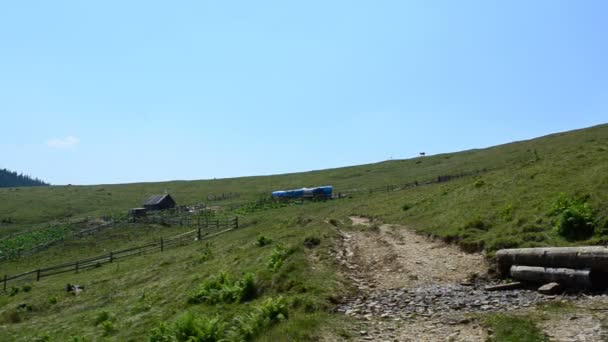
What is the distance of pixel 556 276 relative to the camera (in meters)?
12.8

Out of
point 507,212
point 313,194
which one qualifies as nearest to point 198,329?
point 507,212

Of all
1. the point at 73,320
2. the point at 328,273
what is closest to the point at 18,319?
the point at 73,320

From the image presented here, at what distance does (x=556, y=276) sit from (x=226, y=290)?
395 inches

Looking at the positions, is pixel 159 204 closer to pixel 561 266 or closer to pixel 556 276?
pixel 561 266

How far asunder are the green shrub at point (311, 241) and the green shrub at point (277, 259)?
3.42 feet

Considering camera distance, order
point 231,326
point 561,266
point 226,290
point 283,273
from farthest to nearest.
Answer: point 226,290, point 283,273, point 561,266, point 231,326

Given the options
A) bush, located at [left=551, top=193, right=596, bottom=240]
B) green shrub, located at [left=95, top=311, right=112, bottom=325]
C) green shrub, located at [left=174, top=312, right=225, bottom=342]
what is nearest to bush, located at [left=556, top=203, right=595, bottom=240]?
bush, located at [left=551, top=193, right=596, bottom=240]

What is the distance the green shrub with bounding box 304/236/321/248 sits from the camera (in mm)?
19595

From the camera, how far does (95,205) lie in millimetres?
113062

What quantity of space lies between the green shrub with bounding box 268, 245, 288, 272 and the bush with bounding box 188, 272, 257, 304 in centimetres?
105

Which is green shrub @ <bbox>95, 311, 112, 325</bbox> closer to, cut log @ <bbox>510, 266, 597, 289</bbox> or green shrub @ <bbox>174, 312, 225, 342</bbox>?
Answer: green shrub @ <bbox>174, 312, 225, 342</bbox>

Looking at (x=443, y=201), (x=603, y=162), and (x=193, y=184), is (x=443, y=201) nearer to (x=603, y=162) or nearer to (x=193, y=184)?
(x=603, y=162)

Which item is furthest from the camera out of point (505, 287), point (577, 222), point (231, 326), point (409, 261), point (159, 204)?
point (159, 204)

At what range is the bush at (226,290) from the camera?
1574 centimetres
